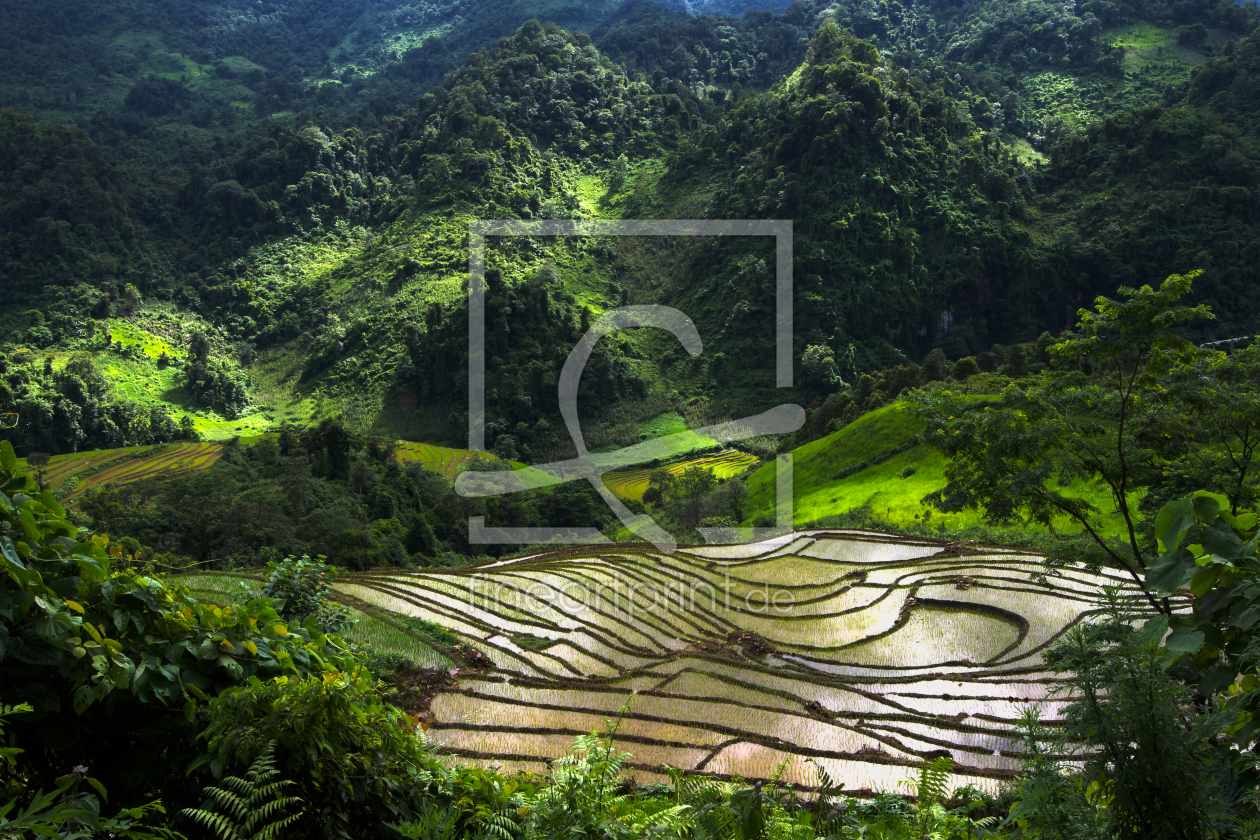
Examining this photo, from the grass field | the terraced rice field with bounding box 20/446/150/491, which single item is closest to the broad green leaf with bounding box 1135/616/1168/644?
the grass field

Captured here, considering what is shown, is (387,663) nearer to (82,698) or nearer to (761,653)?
(761,653)

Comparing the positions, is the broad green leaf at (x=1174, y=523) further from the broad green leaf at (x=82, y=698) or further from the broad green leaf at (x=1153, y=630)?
the broad green leaf at (x=82, y=698)

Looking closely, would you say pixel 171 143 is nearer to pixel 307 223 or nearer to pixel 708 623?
pixel 307 223

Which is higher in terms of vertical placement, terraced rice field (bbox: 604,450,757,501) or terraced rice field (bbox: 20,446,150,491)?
terraced rice field (bbox: 20,446,150,491)

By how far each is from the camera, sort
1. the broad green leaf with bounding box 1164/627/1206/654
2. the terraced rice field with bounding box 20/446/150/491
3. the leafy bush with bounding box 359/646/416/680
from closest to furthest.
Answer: the broad green leaf with bounding box 1164/627/1206/654, the leafy bush with bounding box 359/646/416/680, the terraced rice field with bounding box 20/446/150/491

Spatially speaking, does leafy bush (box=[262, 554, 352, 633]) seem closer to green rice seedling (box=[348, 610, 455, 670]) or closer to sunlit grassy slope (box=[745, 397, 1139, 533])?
green rice seedling (box=[348, 610, 455, 670])

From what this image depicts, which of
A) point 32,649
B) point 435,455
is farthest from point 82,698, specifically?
point 435,455

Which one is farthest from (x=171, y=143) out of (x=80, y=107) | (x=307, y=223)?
(x=307, y=223)
